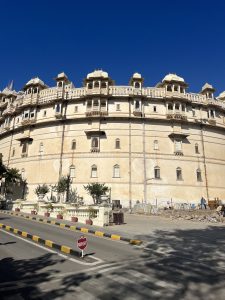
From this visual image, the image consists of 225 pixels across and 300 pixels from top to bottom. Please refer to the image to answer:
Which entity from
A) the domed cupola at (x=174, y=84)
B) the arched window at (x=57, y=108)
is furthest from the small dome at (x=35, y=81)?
the domed cupola at (x=174, y=84)

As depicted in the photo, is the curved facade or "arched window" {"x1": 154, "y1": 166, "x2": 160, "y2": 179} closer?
the curved facade

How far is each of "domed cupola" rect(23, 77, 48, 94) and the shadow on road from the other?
3809 centimetres

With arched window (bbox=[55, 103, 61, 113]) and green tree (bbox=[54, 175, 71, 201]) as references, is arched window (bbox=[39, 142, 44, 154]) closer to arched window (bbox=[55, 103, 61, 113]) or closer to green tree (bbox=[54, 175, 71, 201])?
arched window (bbox=[55, 103, 61, 113])

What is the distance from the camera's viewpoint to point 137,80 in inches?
1538

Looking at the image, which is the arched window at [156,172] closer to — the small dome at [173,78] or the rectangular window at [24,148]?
the small dome at [173,78]

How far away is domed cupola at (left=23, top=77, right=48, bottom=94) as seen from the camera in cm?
4162

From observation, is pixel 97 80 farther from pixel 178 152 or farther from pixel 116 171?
pixel 178 152

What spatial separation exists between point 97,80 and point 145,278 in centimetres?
3550

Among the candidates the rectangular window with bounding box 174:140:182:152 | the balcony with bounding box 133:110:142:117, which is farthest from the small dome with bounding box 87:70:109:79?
the rectangular window with bounding box 174:140:182:152

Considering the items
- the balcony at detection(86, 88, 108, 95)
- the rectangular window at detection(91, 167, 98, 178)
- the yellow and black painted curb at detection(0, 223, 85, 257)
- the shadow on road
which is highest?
the balcony at detection(86, 88, 108, 95)

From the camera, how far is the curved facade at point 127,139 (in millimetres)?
35656

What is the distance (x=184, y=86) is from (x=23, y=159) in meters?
Answer: 29.5

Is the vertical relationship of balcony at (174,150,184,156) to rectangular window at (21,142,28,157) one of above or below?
below

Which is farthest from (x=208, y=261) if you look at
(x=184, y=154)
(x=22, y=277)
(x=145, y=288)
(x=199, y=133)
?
(x=199, y=133)
